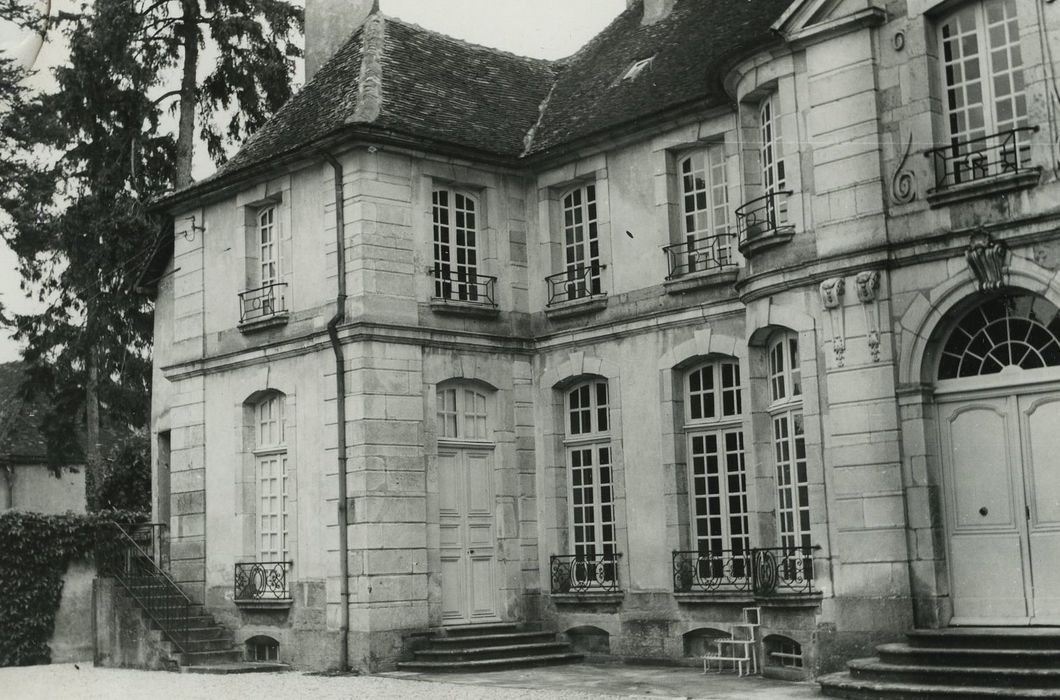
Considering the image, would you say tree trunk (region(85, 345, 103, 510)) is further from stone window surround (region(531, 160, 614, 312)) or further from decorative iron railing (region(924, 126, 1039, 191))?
decorative iron railing (region(924, 126, 1039, 191))

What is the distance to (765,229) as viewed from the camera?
15414 millimetres

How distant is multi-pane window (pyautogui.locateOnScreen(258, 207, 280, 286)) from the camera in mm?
19297

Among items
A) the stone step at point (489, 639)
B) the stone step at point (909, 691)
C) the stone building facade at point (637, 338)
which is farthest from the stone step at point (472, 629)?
the stone step at point (909, 691)

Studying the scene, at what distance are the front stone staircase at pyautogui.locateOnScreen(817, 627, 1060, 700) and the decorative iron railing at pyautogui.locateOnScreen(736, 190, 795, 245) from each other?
4552 millimetres

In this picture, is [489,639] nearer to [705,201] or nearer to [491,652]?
[491,652]

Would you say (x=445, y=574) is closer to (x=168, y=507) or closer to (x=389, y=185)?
(x=389, y=185)

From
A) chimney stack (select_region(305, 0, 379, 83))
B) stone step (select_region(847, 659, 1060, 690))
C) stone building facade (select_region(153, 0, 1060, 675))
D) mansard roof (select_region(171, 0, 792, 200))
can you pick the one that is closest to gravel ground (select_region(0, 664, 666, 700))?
stone building facade (select_region(153, 0, 1060, 675))

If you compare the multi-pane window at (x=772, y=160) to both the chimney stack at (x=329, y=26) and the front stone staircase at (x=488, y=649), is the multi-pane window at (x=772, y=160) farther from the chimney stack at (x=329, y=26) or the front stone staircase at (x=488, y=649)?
the chimney stack at (x=329, y=26)

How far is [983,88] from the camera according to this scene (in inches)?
526

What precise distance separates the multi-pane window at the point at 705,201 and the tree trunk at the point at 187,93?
1225 centimetres

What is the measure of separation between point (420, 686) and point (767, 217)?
256 inches

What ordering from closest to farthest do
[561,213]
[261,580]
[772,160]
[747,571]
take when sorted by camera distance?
[772,160]
[747,571]
[261,580]
[561,213]

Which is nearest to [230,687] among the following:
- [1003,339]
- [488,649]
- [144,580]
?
[488,649]

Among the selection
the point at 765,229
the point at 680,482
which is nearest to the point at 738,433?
the point at 680,482
